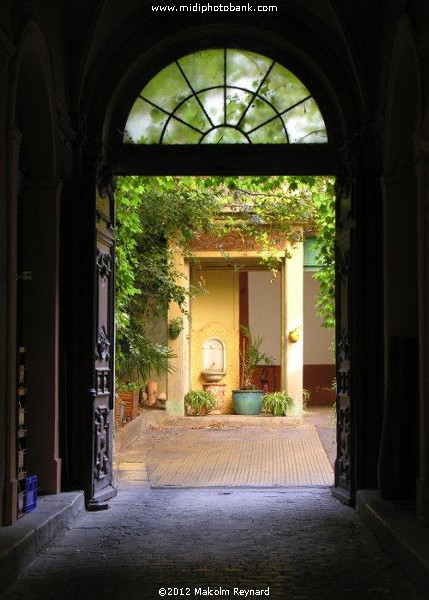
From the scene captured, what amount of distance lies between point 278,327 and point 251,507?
50.4ft

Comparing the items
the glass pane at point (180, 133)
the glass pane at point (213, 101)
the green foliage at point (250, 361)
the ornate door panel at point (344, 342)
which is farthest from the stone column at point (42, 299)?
the green foliage at point (250, 361)

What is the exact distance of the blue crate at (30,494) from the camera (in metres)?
6.23

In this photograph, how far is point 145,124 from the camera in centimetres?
849

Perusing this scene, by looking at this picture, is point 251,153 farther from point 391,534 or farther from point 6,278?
point 391,534

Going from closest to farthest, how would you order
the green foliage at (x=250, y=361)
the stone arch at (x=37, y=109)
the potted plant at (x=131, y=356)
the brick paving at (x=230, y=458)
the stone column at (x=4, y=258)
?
1. the stone column at (x=4, y=258)
2. the stone arch at (x=37, y=109)
3. the brick paving at (x=230, y=458)
4. the potted plant at (x=131, y=356)
5. the green foliage at (x=250, y=361)

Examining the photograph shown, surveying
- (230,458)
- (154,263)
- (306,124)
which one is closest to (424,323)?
(306,124)

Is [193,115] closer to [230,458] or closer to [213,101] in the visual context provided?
[213,101]

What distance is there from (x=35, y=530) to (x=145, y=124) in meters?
4.36

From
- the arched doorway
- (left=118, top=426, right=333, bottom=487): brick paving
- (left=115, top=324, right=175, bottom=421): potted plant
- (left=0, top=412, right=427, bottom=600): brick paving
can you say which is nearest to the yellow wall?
(left=118, top=426, right=333, bottom=487): brick paving

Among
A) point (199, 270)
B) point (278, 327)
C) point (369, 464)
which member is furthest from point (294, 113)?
point (278, 327)

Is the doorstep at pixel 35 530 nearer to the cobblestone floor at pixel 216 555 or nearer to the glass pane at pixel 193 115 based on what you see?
the cobblestone floor at pixel 216 555

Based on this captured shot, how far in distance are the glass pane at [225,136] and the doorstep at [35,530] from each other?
364 cm

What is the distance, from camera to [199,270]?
66.9 ft

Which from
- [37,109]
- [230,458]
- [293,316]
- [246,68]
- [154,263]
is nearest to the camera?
[37,109]
